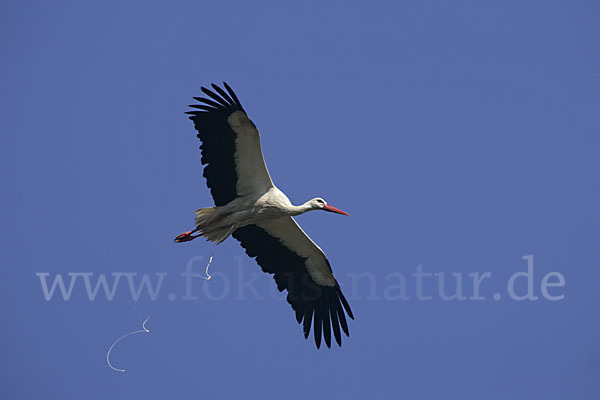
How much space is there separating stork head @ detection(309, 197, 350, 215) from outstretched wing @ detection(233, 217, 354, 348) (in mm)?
489

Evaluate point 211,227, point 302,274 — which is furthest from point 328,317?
point 211,227

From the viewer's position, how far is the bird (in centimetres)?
1023

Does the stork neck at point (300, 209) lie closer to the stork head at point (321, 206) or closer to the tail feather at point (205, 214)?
the stork head at point (321, 206)

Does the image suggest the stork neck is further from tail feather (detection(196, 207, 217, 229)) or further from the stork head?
tail feather (detection(196, 207, 217, 229))

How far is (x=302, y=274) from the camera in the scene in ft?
37.1

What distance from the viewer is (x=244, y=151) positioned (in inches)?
407

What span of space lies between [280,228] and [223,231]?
0.75 m

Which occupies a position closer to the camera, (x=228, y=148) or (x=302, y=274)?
(x=228, y=148)

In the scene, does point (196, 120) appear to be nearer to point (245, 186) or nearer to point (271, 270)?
point (245, 186)

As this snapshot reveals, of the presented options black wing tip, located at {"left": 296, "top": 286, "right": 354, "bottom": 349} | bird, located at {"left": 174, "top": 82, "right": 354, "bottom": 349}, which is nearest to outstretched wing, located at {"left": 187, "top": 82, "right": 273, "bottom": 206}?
bird, located at {"left": 174, "top": 82, "right": 354, "bottom": 349}

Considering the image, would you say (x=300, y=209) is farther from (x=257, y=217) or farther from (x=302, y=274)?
(x=302, y=274)

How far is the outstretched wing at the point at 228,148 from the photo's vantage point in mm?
10148

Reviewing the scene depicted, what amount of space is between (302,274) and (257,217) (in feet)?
3.83

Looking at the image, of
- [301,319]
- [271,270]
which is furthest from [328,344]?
[271,270]
